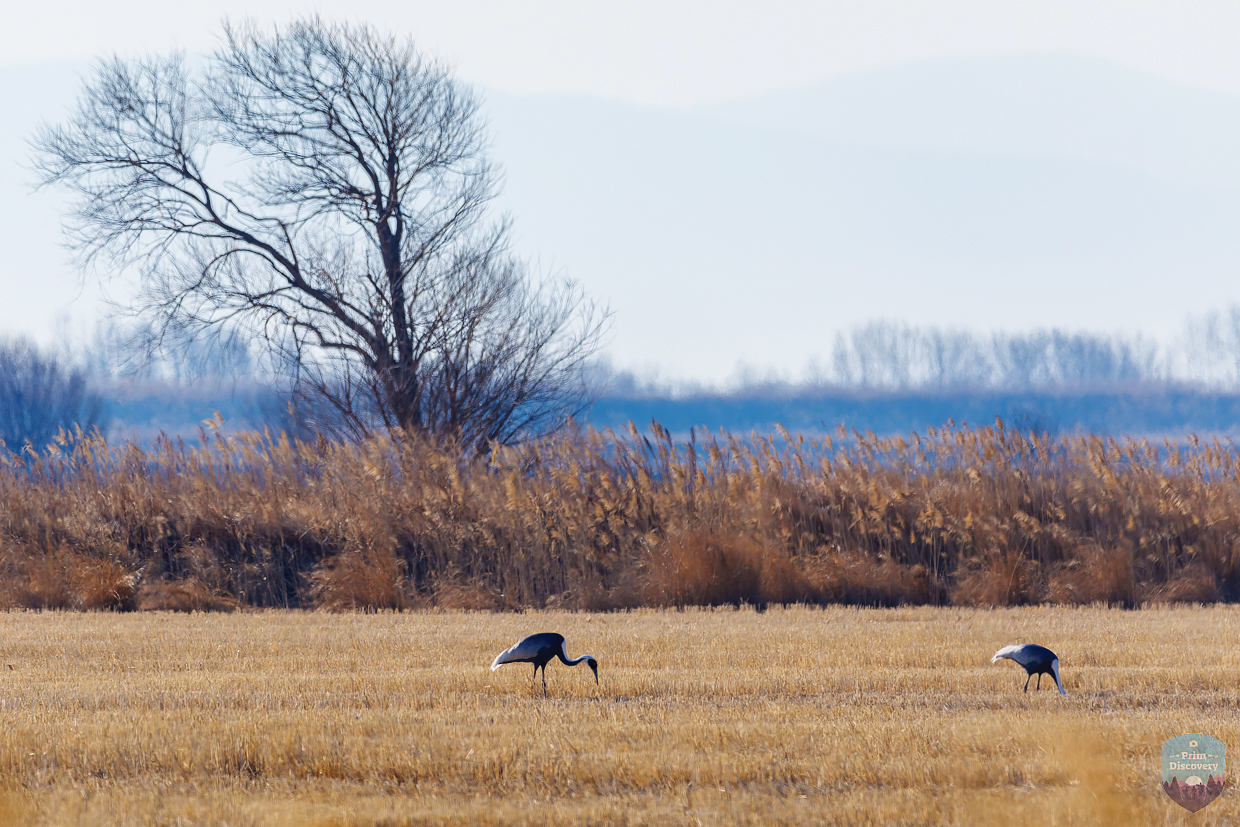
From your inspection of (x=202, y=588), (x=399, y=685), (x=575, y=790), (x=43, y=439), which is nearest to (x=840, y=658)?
(x=399, y=685)

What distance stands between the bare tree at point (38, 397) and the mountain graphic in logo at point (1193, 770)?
5700 cm

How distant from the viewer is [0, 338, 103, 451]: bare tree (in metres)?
57.5

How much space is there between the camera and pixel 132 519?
46.3 ft

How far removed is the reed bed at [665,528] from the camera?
12547 mm

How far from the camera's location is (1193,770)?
16.5 ft

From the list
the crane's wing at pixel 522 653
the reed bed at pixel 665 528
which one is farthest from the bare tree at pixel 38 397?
the crane's wing at pixel 522 653

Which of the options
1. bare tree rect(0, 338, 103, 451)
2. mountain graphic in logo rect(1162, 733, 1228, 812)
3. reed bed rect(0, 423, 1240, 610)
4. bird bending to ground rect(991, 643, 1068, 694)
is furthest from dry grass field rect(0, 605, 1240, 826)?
bare tree rect(0, 338, 103, 451)

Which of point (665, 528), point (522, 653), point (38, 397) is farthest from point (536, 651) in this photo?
point (38, 397)

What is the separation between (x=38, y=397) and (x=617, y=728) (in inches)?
2396

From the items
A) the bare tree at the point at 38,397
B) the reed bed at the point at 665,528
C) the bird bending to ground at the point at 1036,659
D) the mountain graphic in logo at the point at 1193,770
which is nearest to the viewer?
the mountain graphic in logo at the point at 1193,770

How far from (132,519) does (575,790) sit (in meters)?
10.6

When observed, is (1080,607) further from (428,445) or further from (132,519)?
(132,519)

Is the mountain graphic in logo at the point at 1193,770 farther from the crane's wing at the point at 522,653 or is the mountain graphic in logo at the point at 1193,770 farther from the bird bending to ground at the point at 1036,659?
the crane's wing at the point at 522,653

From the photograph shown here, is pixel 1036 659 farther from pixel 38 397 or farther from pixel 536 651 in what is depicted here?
pixel 38 397
